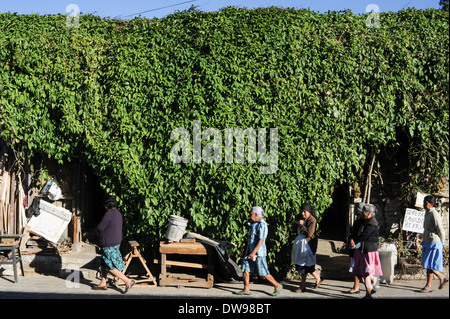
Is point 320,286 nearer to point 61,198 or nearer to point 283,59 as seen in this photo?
point 283,59

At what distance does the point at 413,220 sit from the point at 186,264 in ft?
15.3

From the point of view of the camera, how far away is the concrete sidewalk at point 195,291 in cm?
743

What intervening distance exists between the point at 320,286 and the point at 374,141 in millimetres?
3009

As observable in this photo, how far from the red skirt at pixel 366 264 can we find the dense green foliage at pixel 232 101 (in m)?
1.26

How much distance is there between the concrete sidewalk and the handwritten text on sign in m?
1.03

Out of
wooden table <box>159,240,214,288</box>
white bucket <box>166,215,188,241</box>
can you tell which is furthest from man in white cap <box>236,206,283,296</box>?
white bucket <box>166,215,188,241</box>

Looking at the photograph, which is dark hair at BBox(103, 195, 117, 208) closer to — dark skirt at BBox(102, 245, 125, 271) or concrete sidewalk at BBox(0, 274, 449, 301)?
dark skirt at BBox(102, 245, 125, 271)

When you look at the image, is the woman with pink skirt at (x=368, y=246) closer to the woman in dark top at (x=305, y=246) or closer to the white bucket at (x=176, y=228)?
the woman in dark top at (x=305, y=246)

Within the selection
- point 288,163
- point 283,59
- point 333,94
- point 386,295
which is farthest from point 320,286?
point 283,59

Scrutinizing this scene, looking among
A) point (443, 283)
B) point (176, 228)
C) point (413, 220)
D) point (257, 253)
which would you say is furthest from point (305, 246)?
point (413, 220)

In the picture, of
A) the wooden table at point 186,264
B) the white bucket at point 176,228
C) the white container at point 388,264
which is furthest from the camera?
the white container at point 388,264

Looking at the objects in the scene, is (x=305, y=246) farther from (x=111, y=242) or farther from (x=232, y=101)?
(x=111, y=242)

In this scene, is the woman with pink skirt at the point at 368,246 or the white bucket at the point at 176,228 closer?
the woman with pink skirt at the point at 368,246

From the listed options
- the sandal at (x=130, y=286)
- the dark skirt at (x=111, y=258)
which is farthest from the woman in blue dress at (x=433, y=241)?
the dark skirt at (x=111, y=258)
